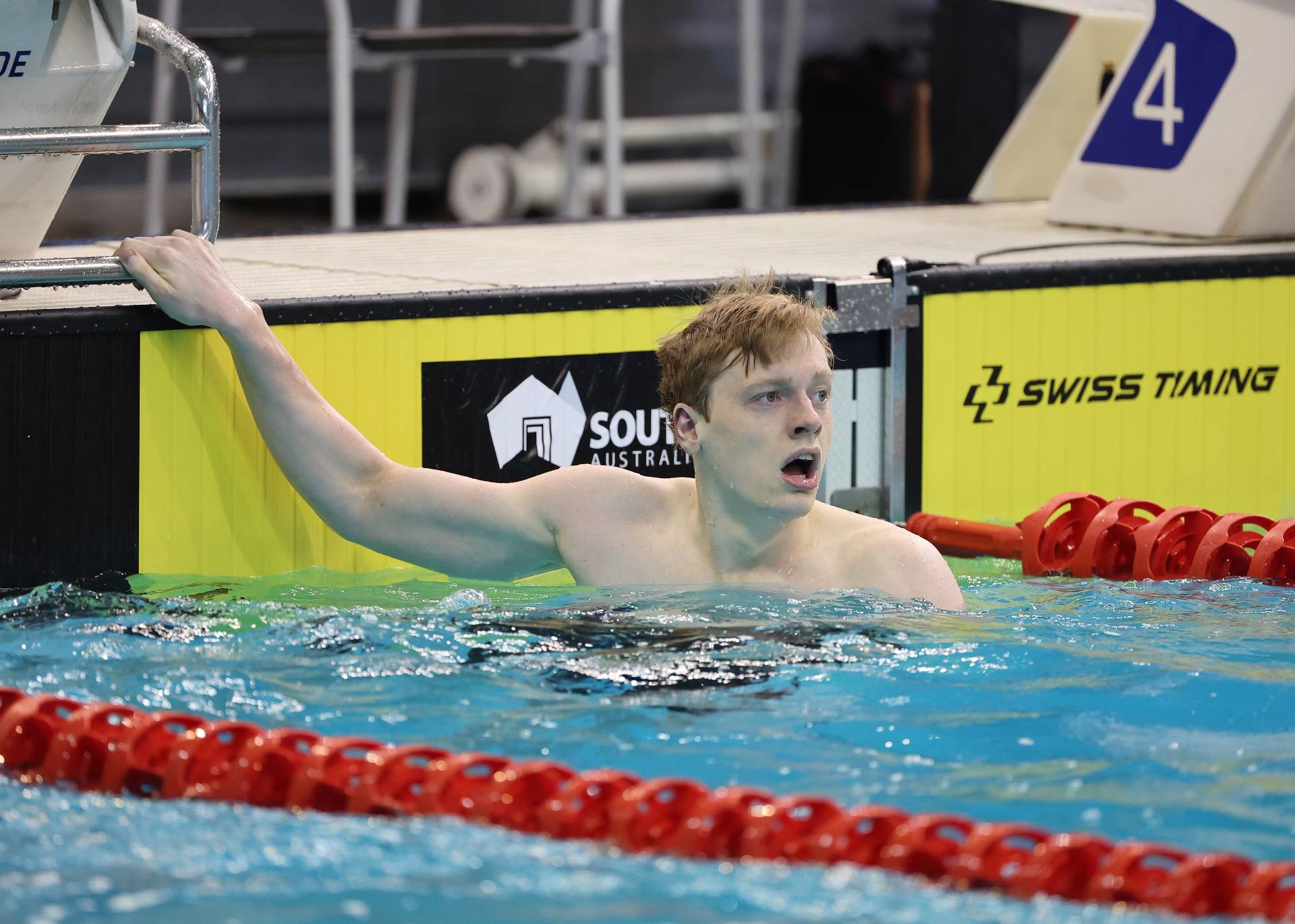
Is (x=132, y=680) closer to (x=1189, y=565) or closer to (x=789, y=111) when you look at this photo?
(x=1189, y=565)

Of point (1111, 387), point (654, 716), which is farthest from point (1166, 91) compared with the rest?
point (654, 716)

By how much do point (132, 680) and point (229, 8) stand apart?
21.6 feet

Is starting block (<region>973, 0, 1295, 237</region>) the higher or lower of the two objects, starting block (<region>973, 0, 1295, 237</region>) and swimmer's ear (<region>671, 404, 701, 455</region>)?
the higher

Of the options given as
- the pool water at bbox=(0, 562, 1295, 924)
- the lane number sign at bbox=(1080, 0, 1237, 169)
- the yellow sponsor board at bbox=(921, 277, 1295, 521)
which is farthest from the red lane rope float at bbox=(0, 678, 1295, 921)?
the lane number sign at bbox=(1080, 0, 1237, 169)

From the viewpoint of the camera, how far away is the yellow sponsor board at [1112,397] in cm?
459

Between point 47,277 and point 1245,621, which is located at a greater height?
point 47,277

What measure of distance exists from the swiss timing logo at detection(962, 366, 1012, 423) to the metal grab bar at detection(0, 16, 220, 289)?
1887 millimetres

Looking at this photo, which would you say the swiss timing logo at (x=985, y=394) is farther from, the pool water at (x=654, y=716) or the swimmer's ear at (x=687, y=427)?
the swimmer's ear at (x=687, y=427)

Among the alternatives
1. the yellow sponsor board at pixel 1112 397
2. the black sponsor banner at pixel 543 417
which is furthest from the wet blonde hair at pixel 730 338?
the yellow sponsor board at pixel 1112 397

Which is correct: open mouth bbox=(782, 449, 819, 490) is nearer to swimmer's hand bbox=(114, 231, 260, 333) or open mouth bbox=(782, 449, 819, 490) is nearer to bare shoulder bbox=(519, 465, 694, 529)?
bare shoulder bbox=(519, 465, 694, 529)

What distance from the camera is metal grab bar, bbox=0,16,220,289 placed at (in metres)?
3.49

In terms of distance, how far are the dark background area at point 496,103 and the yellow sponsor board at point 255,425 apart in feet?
16.0

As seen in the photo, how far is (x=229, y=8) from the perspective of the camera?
9016 millimetres

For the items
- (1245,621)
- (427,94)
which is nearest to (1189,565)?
(1245,621)
